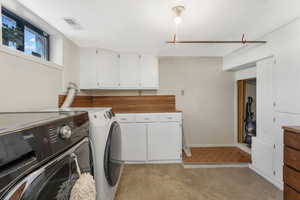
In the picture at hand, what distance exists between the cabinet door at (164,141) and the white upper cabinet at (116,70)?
0.92m

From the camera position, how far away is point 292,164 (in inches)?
58.1

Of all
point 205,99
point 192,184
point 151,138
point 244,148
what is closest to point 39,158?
point 192,184

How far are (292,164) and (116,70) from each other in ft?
9.86

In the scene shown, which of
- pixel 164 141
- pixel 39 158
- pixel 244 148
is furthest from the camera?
pixel 244 148

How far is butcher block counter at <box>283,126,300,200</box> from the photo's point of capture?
1424mm

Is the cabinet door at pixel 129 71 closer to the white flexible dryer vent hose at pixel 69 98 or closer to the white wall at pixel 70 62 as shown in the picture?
the white wall at pixel 70 62

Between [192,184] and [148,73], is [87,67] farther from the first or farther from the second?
[192,184]

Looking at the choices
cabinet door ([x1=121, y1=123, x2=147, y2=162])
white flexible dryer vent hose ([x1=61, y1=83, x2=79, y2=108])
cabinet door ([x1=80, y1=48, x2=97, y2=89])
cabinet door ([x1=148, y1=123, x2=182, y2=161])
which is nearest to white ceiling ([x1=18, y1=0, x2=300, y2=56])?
cabinet door ([x1=80, y1=48, x2=97, y2=89])

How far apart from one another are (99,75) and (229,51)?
270 cm

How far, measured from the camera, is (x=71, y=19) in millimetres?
1975

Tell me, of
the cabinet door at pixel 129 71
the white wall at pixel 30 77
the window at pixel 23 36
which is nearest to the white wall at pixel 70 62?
the white wall at pixel 30 77

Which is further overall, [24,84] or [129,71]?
[129,71]

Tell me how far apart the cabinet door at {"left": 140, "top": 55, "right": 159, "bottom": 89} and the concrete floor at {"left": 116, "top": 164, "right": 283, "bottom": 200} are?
5.35 ft

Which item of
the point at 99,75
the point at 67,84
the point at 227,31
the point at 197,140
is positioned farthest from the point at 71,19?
the point at 197,140
